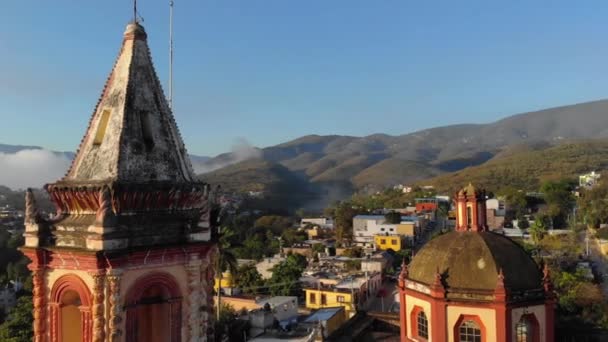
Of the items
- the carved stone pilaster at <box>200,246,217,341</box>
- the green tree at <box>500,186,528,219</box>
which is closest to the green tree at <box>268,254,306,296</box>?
the carved stone pilaster at <box>200,246,217,341</box>

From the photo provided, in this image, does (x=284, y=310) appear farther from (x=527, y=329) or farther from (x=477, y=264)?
(x=527, y=329)

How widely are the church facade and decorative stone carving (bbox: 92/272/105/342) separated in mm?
12847

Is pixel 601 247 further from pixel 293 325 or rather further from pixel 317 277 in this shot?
pixel 293 325

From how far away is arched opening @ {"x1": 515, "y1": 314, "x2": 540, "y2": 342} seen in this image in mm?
16953

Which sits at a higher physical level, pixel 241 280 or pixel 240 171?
pixel 240 171

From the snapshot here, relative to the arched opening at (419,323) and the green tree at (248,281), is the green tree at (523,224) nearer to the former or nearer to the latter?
the green tree at (248,281)

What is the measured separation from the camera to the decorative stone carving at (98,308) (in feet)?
21.4

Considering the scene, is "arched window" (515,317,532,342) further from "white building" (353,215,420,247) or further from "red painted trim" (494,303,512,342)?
"white building" (353,215,420,247)

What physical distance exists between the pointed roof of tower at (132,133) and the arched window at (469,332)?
12695 mm

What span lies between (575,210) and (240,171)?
4442 inches

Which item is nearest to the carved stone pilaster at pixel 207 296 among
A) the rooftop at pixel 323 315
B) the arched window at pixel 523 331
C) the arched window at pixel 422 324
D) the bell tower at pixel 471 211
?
the arched window at pixel 422 324

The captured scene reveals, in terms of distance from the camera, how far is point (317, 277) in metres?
45.7

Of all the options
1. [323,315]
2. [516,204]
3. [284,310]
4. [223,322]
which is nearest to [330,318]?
[323,315]

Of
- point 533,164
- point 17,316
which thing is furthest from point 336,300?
point 533,164
